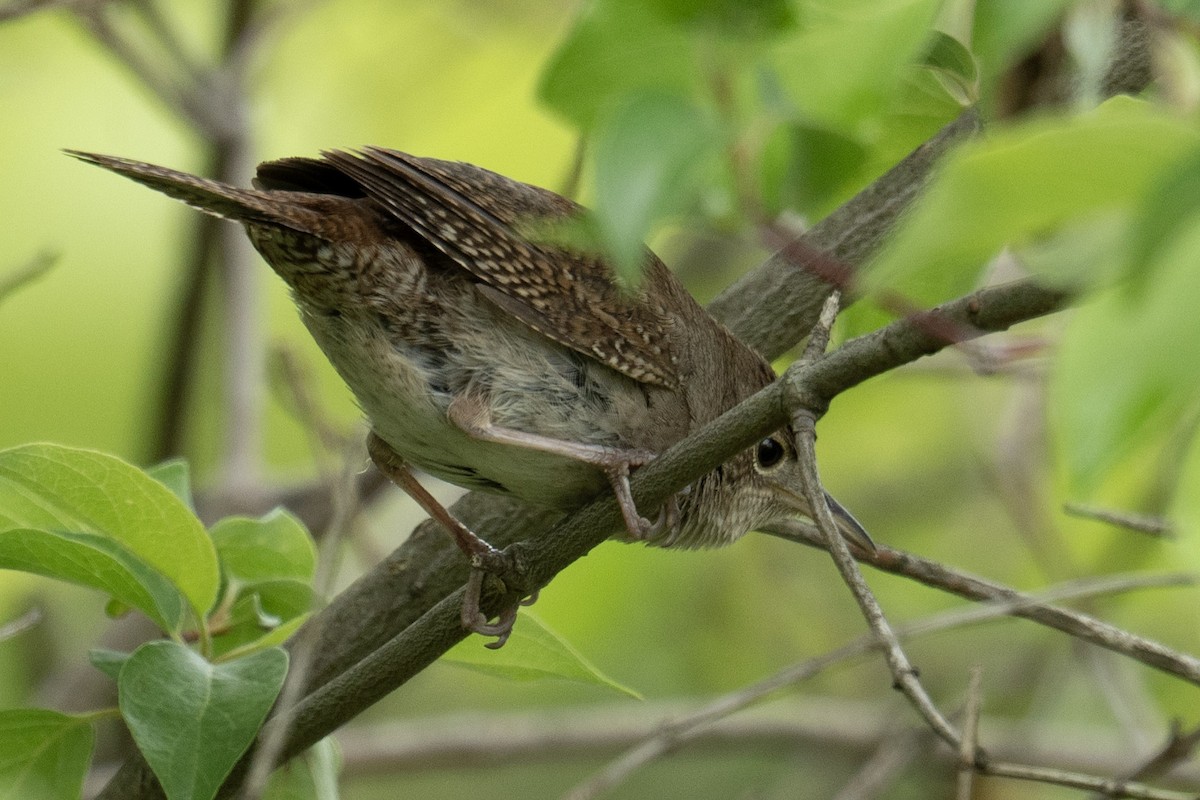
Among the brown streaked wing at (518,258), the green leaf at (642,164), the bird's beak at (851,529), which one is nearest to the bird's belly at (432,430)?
the brown streaked wing at (518,258)

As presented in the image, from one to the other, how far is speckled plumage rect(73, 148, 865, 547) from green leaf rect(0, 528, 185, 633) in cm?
67

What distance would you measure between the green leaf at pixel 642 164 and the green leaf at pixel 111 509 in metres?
1.17

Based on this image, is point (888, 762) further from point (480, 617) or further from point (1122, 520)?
point (480, 617)

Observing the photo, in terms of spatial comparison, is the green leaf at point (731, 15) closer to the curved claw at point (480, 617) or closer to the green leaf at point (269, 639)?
the curved claw at point (480, 617)

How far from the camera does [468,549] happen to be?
263cm

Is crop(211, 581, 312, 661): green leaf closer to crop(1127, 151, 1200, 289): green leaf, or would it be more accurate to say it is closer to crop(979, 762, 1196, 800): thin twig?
crop(979, 762, 1196, 800): thin twig

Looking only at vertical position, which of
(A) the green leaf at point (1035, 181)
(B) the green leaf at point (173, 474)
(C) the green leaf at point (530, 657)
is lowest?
(C) the green leaf at point (530, 657)

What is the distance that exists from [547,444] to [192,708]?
0.91m

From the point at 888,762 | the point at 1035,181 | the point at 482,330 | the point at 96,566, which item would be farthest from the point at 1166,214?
the point at 888,762

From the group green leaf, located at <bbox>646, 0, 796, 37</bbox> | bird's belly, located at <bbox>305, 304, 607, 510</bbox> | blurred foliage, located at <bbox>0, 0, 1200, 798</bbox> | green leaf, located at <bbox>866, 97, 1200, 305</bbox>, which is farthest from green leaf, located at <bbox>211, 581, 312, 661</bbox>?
green leaf, located at <bbox>866, 97, 1200, 305</bbox>

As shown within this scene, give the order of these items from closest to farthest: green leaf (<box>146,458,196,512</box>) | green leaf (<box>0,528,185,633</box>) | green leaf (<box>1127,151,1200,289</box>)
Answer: green leaf (<box>1127,151,1200,289</box>) → green leaf (<box>0,528,185,633</box>) → green leaf (<box>146,458,196,512</box>)

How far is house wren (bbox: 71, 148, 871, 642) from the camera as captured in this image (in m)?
2.71

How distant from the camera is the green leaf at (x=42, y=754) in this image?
86.3 inches

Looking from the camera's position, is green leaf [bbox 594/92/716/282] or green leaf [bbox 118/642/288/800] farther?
green leaf [bbox 118/642/288/800]
